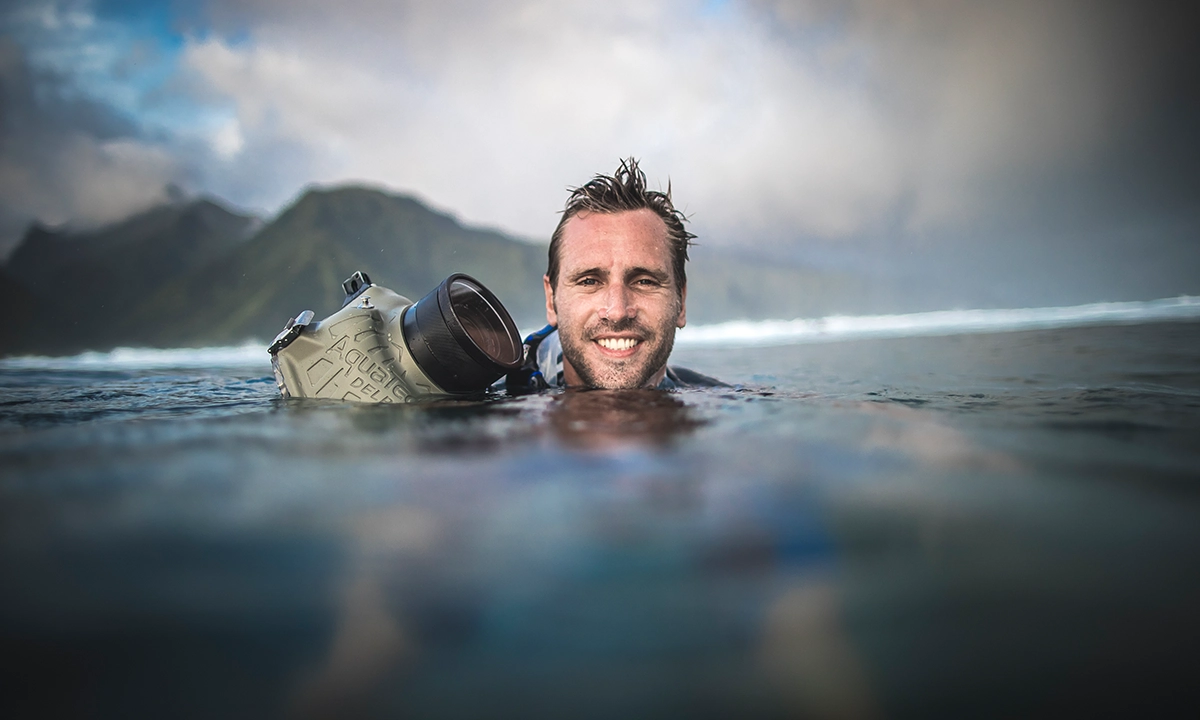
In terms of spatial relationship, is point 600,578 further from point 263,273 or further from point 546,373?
point 263,273

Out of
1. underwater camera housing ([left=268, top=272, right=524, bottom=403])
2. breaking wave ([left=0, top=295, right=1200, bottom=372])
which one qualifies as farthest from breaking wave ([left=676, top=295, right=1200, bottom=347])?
underwater camera housing ([left=268, top=272, right=524, bottom=403])

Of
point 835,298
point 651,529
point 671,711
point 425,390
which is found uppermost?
point 835,298

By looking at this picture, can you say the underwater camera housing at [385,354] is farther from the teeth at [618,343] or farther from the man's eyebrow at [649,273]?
the man's eyebrow at [649,273]

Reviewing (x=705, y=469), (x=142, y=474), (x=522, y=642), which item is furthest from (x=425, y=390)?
(x=522, y=642)

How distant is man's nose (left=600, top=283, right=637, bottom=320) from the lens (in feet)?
10.3

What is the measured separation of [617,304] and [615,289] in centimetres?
12

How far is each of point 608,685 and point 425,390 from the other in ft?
7.46

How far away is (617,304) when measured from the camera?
3.15 metres

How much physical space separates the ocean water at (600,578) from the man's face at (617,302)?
1.61m

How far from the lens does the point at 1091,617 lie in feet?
2.45

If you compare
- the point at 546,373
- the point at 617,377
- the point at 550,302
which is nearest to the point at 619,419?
the point at 617,377

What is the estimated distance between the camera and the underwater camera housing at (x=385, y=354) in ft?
8.71

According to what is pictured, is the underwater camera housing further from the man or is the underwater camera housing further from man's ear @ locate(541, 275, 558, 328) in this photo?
man's ear @ locate(541, 275, 558, 328)

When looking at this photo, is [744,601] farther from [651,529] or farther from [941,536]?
[941,536]
